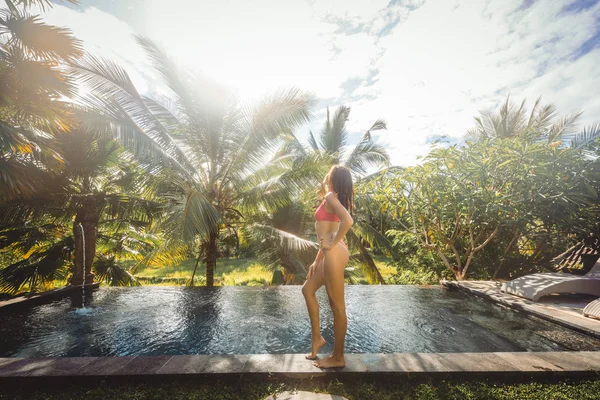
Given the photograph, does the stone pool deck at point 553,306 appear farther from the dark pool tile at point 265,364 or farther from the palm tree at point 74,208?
the palm tree at point 74,208

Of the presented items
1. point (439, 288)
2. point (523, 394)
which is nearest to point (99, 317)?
point (523, 394)

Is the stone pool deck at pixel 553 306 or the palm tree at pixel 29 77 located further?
the palm tree at pixel 29 77

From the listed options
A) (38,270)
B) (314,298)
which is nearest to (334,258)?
(314,298)

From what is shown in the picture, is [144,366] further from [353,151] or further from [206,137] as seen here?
[353,151]

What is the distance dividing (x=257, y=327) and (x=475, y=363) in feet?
8.33

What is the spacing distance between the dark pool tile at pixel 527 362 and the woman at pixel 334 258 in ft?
5.14

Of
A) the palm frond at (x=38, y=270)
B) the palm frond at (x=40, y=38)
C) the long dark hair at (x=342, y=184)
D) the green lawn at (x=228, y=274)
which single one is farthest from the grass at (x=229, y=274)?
the long dark hair at (x=342, y=184)

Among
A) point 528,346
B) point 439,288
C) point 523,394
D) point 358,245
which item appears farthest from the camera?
point 358,245

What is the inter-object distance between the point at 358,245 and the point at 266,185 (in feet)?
13.4

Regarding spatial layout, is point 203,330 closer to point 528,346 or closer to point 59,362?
point 59,362

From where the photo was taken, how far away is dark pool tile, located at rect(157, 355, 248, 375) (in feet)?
7.07

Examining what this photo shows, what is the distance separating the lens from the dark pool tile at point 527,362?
2.23 meters

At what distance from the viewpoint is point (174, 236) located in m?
5.68

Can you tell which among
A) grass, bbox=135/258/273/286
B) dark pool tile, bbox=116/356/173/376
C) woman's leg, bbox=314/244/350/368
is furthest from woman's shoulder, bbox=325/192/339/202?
grass, bbox=135/258/273/286
